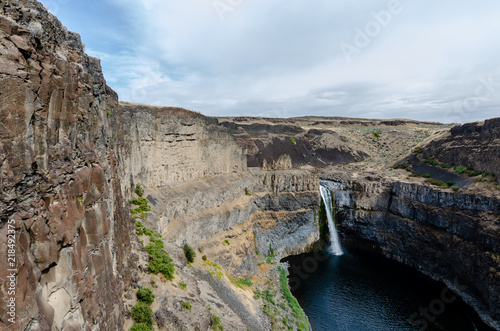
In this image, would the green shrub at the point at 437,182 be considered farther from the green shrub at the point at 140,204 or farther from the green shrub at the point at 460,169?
the green shrub at the point at 140,204

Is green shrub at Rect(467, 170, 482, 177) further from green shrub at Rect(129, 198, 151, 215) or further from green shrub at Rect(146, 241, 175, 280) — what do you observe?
green shrub at Rect(129, 198, 151, 215)

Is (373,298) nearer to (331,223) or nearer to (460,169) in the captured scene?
(331,223)

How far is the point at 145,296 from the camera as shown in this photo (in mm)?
16625

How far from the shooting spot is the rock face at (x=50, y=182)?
7.23m

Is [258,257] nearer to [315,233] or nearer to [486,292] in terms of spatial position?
[315,233]

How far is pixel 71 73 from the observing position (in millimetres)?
9977

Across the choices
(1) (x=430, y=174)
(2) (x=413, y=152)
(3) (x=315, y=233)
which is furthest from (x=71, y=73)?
(2) (x=413, y=152)

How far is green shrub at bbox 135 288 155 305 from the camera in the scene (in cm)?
1661

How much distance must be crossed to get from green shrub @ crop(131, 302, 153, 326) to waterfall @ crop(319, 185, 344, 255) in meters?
42.1

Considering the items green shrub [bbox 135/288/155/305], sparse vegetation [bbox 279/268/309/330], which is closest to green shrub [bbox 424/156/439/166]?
sparse vegetation [bbox 279/268/309/330]

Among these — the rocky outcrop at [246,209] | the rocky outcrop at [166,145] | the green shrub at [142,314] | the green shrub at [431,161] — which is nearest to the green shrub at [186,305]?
the green shrub at [142,314]

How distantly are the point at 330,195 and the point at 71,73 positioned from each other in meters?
51.0

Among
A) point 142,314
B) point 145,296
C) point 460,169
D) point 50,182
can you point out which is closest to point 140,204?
point 145,296

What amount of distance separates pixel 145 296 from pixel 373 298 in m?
31.2
